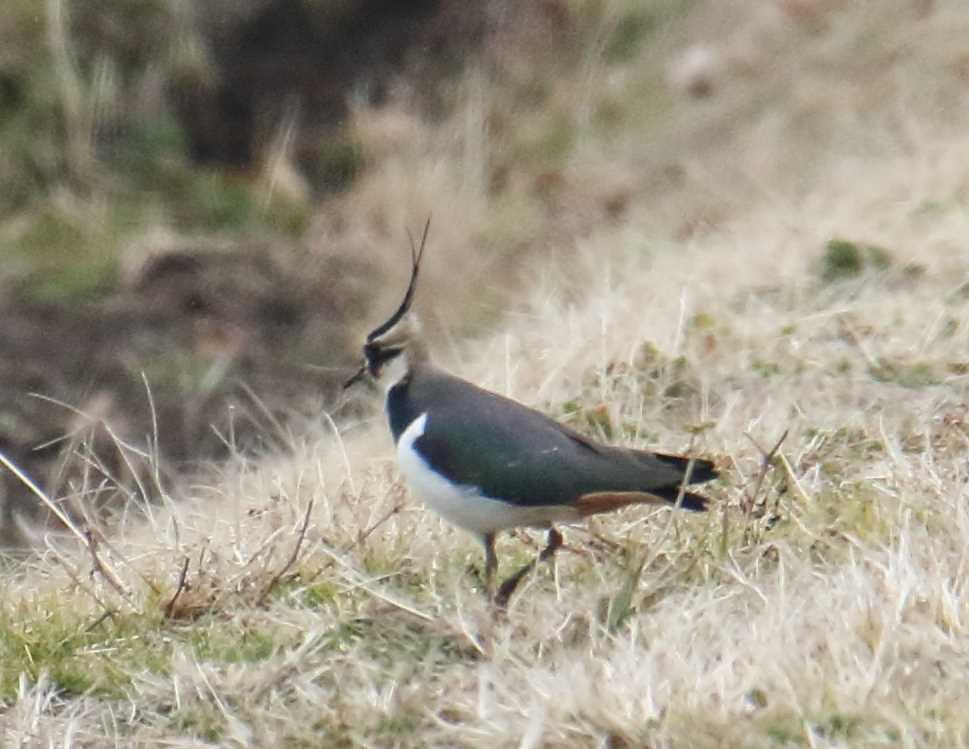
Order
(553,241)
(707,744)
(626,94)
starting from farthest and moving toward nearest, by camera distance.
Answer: (626,94) < (553,241) < (707,744)

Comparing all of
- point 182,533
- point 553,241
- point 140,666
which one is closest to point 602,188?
point 553,241

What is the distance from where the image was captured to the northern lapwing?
4.35 metres

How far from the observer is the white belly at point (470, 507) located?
4.39m

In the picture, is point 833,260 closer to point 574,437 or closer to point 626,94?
point 574,437

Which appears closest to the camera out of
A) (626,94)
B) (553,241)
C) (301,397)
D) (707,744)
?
(707,744)

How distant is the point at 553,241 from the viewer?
934 cm

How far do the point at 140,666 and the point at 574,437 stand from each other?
1071mm

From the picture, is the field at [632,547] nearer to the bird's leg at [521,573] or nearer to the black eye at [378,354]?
the bird's leg at [521,573]

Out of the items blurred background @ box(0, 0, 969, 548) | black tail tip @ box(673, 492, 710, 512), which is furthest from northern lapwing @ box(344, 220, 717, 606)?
blurred background @ box(0, 0, 969, 548)

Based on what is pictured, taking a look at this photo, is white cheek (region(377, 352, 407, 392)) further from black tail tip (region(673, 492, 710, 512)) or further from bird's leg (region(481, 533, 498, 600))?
black tail tip (region(673, 492, 710, 512))

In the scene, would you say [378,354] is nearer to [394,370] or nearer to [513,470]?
[394,370]

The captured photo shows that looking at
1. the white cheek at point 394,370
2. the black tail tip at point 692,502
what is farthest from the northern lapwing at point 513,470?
the white cheek at point 394,370

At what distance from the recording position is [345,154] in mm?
10227

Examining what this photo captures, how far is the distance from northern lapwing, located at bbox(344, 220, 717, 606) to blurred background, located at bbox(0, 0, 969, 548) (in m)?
3.26
